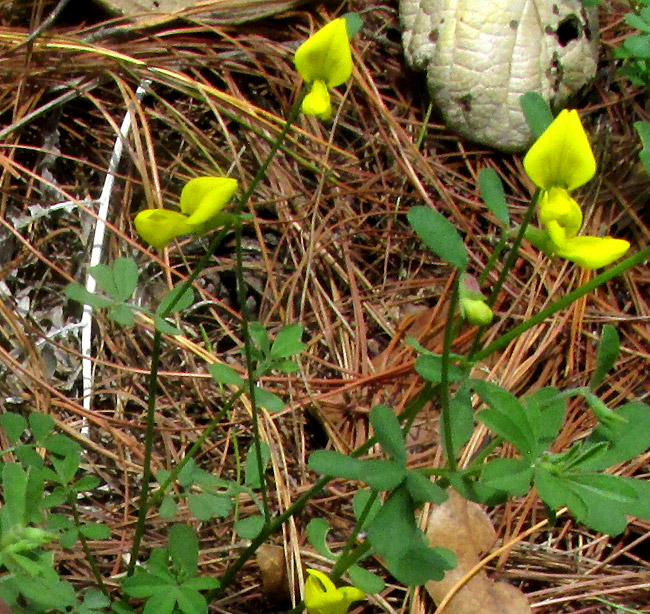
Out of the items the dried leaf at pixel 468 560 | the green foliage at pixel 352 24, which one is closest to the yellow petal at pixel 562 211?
the green foliage at pixel 352 24

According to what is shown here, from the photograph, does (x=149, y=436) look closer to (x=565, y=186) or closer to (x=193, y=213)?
(x=193, y=213)

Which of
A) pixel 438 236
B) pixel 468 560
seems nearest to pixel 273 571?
pixel 468 560

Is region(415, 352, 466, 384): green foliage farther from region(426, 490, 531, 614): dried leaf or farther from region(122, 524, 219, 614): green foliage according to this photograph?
region(426, 490, 531, 614): dried leaf

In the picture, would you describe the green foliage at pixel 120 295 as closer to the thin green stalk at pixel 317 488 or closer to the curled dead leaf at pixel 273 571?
the thin green stalk at pixel 317 488

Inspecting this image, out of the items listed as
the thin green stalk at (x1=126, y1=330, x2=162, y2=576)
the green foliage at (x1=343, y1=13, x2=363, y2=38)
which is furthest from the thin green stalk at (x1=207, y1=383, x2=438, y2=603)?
the green foliage at (x1=343, y1=13, x2=363, y2=38)

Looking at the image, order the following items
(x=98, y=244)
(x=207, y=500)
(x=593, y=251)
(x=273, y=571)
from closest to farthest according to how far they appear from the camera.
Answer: (x=593, y=251), (x=207, y=500), (x=273, y=571), (x=98, y=244)
